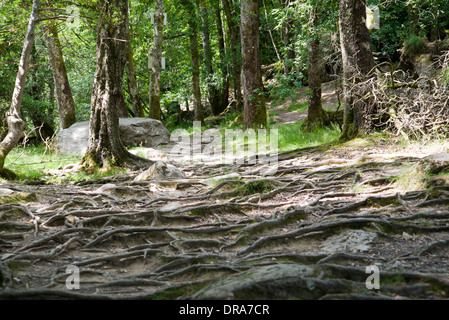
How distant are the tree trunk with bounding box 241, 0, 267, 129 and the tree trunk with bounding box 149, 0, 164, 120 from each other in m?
4.55

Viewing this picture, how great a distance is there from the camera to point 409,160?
688 centimetres

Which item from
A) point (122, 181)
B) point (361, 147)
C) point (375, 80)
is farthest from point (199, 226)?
point (375, 80)

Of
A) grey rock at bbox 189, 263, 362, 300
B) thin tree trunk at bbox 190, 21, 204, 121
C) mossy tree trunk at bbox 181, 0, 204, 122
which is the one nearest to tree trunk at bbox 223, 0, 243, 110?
mossy tree trunk at bbox 181, 0, 204, 122

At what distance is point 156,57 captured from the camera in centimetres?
1672

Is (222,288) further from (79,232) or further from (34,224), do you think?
(34,224)

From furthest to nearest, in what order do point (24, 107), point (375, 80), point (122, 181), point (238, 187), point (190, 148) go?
point (24, 107), point (190, 148), point (375, 80), point (122, 181), point (238, 187)

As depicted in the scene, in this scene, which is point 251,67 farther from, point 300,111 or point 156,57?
point 300,111

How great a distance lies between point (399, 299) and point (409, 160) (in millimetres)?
4759

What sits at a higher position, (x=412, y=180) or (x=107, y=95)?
(x=107, y=95)

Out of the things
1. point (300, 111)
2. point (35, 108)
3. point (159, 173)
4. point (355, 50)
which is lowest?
point (159, 173)

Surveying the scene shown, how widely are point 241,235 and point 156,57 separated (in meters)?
13.7

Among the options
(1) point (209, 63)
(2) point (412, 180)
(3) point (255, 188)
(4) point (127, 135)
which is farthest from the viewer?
(1) point (209, 63)

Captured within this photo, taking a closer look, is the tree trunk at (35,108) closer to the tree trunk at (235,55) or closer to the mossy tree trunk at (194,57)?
the mossy tree trunk at (194,57)

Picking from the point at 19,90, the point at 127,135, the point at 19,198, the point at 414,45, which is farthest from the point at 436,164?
the point at 414,45
